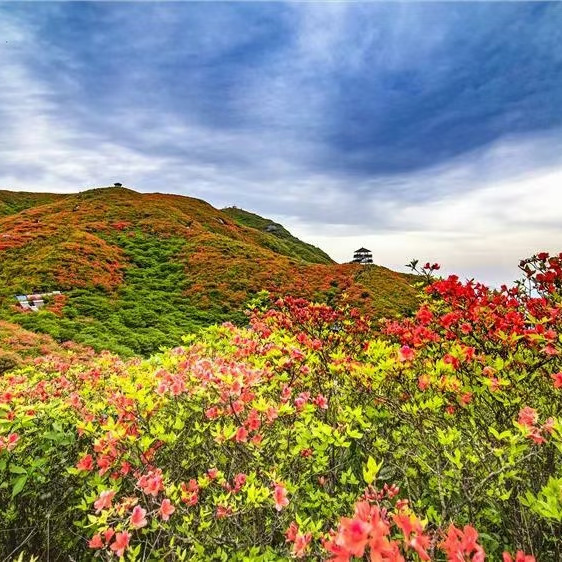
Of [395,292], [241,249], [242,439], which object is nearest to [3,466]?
[242,439]

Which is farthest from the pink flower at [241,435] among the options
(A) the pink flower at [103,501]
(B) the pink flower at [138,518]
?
(A) the pink flower at [103,501]

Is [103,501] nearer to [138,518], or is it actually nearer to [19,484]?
[138,518]

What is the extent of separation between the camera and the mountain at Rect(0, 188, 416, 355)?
18.2 meters

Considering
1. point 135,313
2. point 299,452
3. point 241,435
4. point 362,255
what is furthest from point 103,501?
point 362,255

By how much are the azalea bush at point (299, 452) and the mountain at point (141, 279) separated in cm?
1188

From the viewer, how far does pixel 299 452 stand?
363 centimetres

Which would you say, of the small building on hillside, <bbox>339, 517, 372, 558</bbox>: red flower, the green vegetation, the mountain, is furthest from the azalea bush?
the small building on hillside

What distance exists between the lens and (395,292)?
2586cm

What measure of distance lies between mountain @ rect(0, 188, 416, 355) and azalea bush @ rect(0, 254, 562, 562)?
11876 millimetres

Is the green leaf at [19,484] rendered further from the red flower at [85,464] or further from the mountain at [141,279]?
the mountain at [141,279]

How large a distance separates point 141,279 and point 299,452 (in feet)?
79.5

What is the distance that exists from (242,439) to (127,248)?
3038 cm

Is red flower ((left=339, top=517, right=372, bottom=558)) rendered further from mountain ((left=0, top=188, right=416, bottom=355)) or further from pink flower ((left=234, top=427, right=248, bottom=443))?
mountain ((left=0, top=188, right=416, bottom=355))

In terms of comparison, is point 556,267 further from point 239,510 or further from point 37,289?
point 37,289
